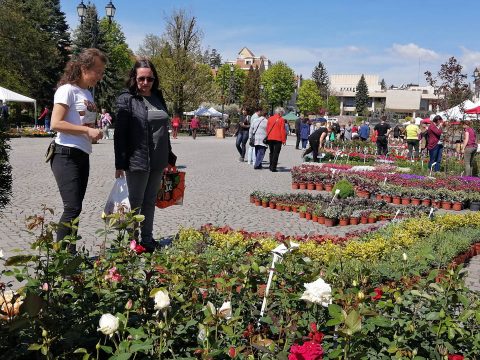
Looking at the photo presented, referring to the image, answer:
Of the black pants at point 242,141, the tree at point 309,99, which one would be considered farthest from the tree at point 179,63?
the tree at point 309,99

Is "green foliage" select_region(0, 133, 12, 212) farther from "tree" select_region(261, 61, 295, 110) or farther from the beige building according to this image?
the beige building

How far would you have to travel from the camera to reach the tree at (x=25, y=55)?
36.8m

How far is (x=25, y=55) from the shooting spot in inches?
1511

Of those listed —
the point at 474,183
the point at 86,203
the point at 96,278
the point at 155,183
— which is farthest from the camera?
the point at 474,183

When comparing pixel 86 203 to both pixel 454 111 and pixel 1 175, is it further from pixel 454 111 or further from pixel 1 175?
pixel 454 111

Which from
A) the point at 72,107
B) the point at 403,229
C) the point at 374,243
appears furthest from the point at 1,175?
the point at 403,229

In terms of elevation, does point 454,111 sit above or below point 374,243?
above

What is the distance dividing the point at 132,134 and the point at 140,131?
9cm

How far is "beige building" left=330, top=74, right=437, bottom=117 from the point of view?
126 m

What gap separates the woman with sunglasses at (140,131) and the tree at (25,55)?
105ft

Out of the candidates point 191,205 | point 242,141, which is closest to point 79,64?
point 191,205

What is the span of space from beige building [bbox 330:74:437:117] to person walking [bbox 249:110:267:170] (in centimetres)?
10653

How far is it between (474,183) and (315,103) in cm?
9993

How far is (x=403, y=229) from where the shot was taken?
21.4 ft
